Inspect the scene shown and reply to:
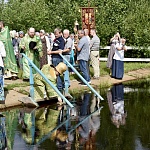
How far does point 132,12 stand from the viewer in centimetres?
2267

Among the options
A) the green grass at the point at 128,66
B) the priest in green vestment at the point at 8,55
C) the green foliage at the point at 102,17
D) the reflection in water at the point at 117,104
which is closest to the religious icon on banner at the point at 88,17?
the green foliage at the point at 102,17

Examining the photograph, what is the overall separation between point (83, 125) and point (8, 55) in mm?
6220

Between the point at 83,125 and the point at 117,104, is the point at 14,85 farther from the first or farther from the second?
the point at 83,125

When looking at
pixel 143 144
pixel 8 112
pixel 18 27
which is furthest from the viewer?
pixel 18 27

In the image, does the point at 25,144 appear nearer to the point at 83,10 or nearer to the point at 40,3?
the point at 83,10

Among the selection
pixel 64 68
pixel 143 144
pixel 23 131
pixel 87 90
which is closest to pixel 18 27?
pixel 87 90


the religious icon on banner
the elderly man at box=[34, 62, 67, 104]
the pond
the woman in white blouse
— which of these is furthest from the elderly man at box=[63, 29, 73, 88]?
the religious icon on banner

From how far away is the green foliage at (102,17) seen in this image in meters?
21.7

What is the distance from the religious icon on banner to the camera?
21.6 m

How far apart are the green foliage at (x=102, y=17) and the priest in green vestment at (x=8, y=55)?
7.34 metres

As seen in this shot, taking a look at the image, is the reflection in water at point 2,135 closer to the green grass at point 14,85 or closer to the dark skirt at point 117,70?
the green grass at point 14,85

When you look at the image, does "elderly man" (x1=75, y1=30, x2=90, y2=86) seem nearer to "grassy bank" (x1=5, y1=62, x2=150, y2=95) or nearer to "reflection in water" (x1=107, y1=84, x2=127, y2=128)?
"grassy bank" (x1=5, y1=62, x2=150, y2=95)

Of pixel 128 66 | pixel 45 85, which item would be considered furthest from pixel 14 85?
pixel 128 66

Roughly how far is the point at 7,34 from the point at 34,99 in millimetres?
3836
